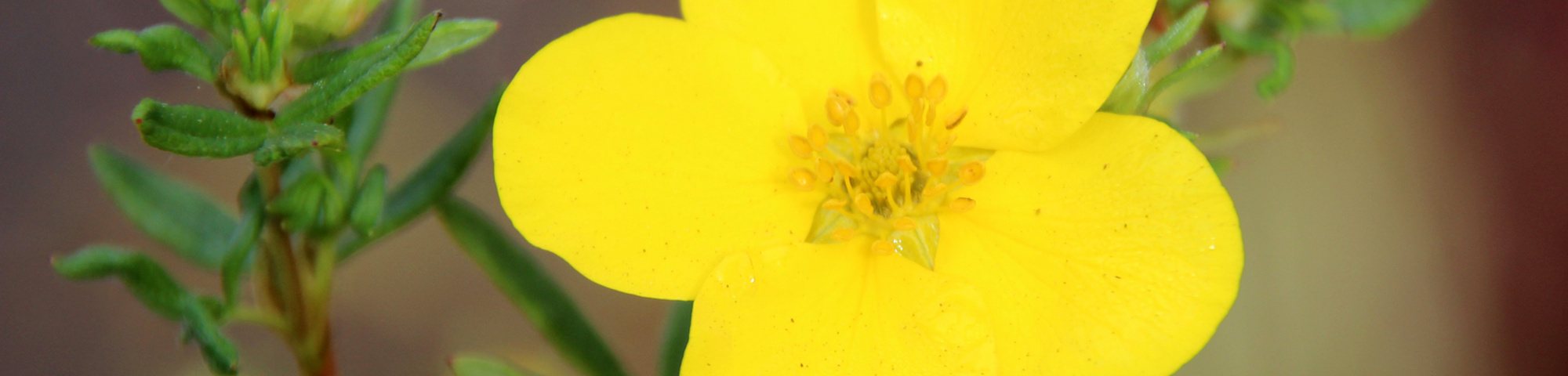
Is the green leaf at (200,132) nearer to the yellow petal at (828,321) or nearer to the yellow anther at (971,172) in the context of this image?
the yellow petal at (828,321)

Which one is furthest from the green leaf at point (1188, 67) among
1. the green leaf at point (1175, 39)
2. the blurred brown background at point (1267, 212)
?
the blurred brown background at point (1267, 212)

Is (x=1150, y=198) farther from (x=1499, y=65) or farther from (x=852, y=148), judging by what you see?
(x=1499, y=65)

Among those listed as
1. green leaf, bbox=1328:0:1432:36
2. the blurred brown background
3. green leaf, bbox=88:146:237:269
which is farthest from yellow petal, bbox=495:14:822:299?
the blurred brown background

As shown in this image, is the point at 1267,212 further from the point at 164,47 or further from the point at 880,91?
the point at 164,47

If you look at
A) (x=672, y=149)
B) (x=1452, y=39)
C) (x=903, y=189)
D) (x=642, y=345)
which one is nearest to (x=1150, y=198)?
(x=903, y=189)

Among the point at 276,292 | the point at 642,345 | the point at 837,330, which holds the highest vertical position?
the point at 837,330

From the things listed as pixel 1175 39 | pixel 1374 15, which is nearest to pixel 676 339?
pixel 1175 39
